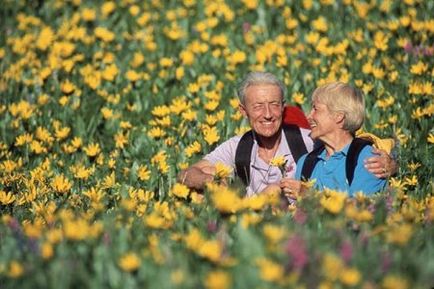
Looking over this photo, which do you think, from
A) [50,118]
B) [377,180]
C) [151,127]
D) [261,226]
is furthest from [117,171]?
[261,226]

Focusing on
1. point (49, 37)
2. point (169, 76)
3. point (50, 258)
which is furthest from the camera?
point (49, 37)

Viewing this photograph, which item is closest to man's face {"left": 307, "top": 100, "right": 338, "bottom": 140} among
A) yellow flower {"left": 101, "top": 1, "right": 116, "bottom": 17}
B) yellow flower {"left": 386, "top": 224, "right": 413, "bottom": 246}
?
yellow flower {"left": 386, "top": 224, "right": 413, "bottom": 246}

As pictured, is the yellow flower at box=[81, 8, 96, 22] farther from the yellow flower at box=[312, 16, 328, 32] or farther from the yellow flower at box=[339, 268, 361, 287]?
the yellow flower at box=[339, 268, 361, 287]

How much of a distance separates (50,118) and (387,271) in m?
3.88

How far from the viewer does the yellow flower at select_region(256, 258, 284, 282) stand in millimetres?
2377

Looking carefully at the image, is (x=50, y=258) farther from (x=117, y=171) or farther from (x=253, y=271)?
(x=117, y=171)

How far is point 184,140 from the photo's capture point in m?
5.49

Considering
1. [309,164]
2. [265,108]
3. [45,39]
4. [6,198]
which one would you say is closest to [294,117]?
[265,108]

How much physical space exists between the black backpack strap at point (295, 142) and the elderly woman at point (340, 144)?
37cm

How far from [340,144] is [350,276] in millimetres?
1787

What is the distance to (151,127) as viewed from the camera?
19.2 feet

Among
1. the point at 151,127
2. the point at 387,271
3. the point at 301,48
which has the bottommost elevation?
the point at 387,271

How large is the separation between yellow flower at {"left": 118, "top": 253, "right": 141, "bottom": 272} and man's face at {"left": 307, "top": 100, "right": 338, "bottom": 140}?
166 cm

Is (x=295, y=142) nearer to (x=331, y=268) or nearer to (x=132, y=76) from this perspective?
(x=331, y=268)
